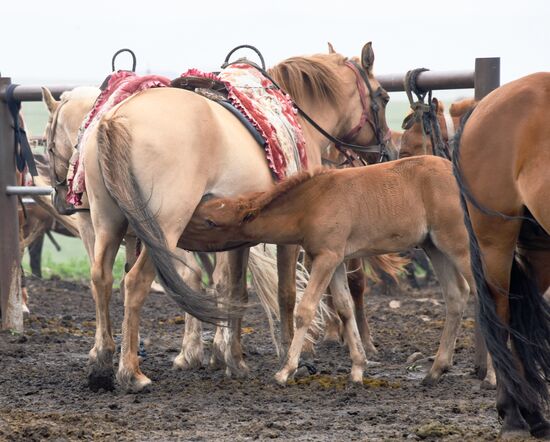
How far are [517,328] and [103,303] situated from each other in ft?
8.35

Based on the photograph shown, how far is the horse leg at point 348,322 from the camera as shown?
634cm

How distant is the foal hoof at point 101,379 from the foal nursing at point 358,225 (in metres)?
0.97

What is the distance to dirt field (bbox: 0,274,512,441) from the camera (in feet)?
16.1

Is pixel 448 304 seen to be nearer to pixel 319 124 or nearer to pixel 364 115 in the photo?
pixel 319 124

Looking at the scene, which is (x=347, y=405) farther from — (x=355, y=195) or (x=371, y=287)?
(x=371, y=287)

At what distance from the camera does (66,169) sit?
25.6 ft

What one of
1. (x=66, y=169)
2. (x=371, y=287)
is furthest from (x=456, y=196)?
(x=371, y=287)

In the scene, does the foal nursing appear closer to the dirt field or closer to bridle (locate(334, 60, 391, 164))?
the dirt field

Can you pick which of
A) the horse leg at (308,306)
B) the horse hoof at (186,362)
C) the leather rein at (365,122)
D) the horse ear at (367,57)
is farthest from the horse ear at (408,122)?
the horse hoof at (186,362)

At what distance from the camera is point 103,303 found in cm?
624

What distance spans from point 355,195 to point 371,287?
6951 millimetres

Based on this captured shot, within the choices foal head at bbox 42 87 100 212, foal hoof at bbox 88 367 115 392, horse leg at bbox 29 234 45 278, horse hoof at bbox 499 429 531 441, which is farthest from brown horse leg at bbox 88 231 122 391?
horse leg at bbox 29 234 45 278

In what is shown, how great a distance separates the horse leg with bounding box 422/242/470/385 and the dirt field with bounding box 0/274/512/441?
12cm

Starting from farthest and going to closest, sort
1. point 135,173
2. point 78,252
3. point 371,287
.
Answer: point 78,252, point 371,287, point 135,173
